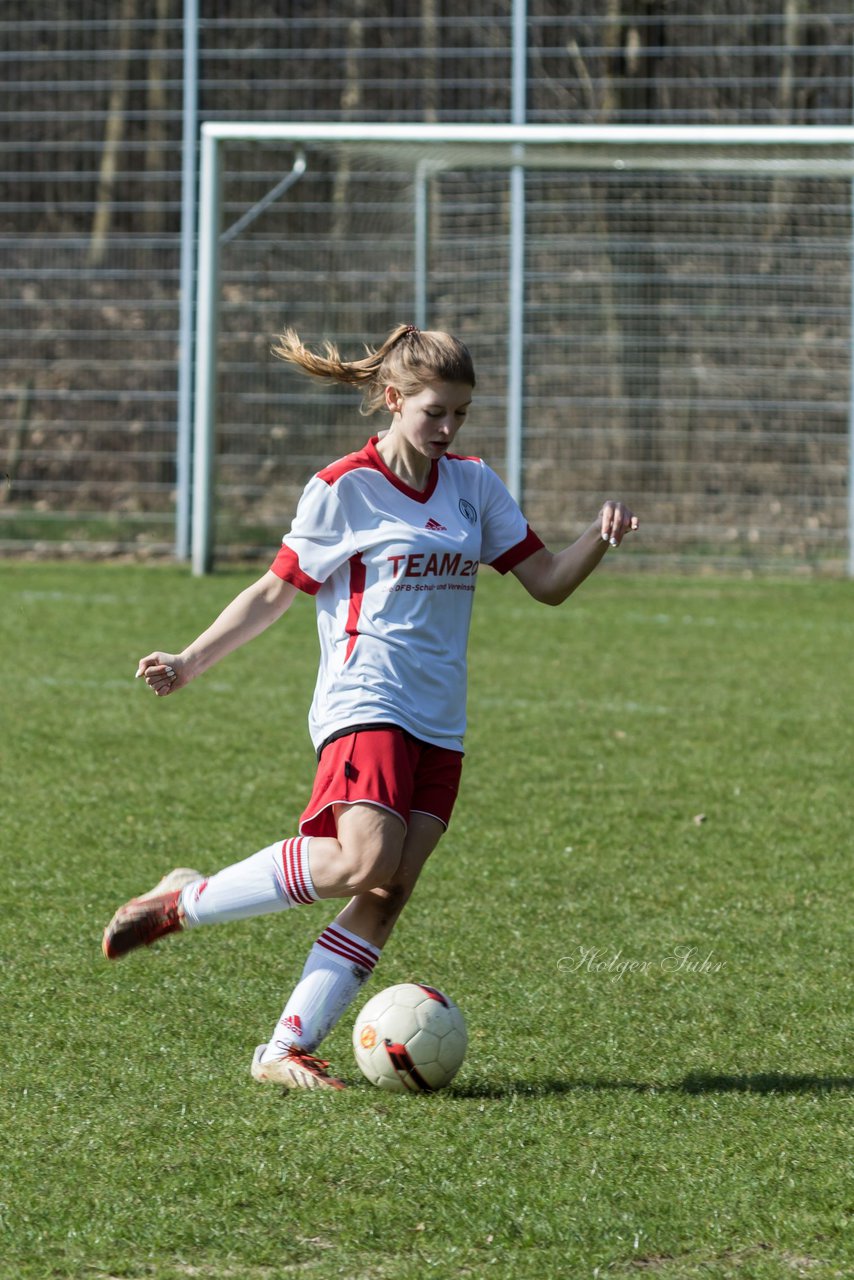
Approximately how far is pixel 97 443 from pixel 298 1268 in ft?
40.4

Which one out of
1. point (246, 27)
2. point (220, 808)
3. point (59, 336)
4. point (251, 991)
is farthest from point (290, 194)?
point (251, 991)

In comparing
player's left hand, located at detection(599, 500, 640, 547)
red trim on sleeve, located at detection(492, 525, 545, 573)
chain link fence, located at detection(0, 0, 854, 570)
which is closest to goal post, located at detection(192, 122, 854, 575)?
chain link fence, located at detection(0, 0, 854, 570)

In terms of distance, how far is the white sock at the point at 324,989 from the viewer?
132 inches

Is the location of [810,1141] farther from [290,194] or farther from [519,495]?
[290,194]

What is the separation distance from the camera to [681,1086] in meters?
3.34

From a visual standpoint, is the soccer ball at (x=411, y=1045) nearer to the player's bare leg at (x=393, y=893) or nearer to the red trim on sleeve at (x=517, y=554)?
the player's bare leg at (x=393, y=893)

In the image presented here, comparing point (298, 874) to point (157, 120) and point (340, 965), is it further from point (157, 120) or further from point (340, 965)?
point (157, 120)

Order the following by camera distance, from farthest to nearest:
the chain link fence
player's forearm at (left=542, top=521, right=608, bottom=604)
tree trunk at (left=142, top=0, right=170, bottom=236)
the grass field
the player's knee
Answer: tree trunk at (left=142, top=0, right=170, bottom=236)
the chain link fence
player's forearm at (left=542, top=521, right=608, bottom=604)
the player's knee
the grass field

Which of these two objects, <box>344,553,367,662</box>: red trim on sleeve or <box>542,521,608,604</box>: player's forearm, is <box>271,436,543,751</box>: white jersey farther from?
<box>542,521,608,604</box>: player's forearm

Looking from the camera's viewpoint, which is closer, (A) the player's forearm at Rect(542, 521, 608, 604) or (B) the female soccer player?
(B) the female soccer player

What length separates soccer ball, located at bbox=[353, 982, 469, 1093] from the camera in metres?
3.27

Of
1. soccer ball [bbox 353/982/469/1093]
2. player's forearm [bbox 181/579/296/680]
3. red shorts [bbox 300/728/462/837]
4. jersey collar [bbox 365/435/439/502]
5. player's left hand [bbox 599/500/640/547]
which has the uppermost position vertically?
jersey collar [bbox 365/435/439/502]

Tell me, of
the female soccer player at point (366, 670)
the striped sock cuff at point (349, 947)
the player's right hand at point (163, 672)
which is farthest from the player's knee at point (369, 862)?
the player's right hand at point (163, 672)

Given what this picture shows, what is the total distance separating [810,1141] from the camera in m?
3.04
